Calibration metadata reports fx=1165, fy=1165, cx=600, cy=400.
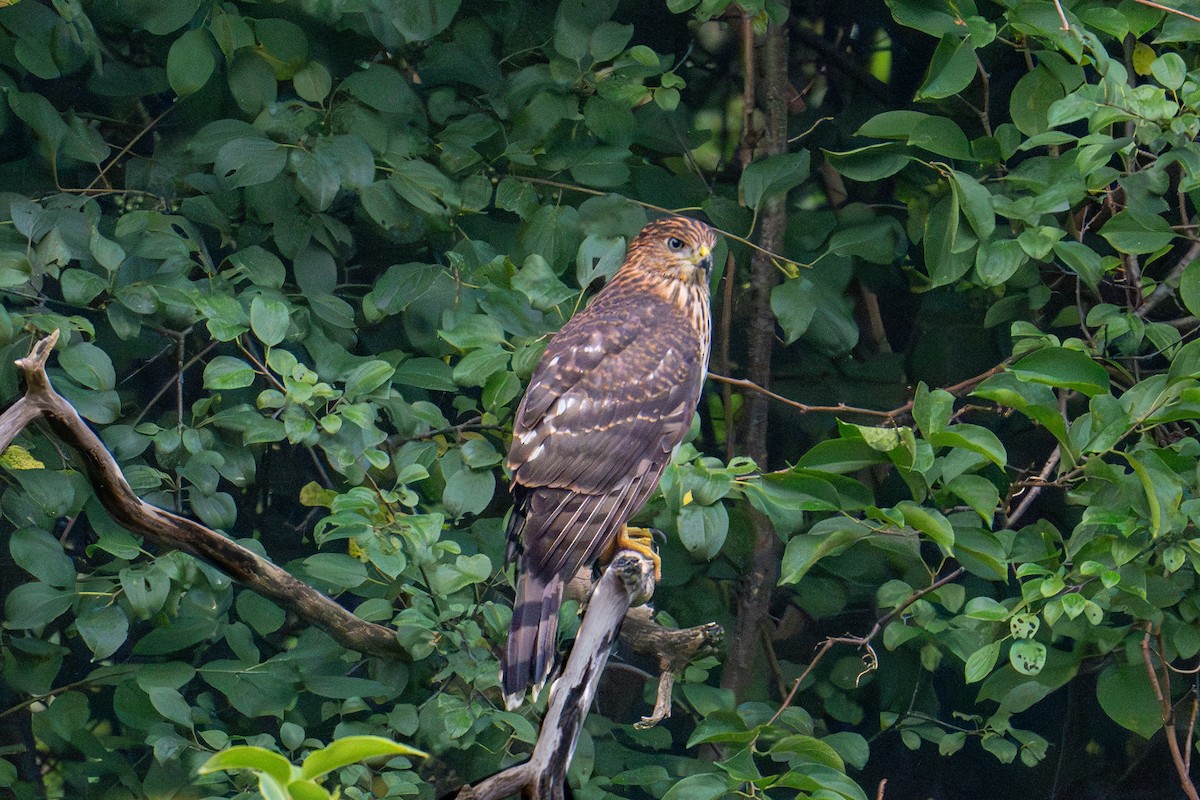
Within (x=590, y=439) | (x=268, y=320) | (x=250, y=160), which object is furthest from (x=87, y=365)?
(x=590, y=439)

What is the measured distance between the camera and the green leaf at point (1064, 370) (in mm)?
1951

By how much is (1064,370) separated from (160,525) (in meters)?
1.46

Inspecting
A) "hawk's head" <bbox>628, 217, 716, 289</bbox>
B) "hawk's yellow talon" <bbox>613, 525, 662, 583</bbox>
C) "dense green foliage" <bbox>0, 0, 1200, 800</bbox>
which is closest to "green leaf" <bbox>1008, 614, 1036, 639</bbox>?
"dense green foliage" <bbox>0, 0, 1200, 800</bbox>

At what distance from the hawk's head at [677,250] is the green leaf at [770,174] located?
4.3 inches

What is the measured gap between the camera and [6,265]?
6.32 feet

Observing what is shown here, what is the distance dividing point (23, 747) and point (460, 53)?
1.68 m

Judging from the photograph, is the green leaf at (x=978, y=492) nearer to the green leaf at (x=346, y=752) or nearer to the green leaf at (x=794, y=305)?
the green leaf at (x=794, y=305)

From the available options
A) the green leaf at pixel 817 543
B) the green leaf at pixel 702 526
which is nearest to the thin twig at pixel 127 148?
the green leaf at pixel 702 526

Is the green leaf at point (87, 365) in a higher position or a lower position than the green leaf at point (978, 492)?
higher

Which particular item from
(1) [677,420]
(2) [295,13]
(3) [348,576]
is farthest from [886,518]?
(2) [295,13]

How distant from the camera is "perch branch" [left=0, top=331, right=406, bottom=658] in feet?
4.51

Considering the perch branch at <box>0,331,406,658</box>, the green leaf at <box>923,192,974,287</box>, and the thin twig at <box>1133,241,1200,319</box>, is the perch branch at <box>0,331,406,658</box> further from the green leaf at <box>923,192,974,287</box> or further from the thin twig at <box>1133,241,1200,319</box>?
the thin twig at <box>1133,241,1200,319</box>

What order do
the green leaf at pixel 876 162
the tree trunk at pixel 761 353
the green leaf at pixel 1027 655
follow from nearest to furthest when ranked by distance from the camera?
the green leaf at pixel 1027 655
the green leaf at pixel 876 162
the tree trunk at pixel 761 353

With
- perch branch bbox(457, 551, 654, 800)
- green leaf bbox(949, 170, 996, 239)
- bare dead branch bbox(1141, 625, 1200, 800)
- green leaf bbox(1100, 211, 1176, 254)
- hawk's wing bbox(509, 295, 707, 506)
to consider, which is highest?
green leaf bbox(949, 170, 996, 239)
